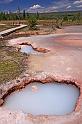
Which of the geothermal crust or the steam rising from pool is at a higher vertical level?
the geothermal crust

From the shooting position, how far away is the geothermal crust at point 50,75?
1059 centimetres

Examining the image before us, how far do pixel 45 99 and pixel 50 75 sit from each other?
9.77 ft

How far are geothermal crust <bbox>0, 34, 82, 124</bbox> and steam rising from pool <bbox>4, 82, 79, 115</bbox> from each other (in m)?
0.39

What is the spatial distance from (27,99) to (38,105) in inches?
36.8

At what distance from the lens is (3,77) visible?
1535 cm

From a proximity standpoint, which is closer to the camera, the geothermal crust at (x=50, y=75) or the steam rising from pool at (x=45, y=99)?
the geothermal crust at (x=50, y=75)

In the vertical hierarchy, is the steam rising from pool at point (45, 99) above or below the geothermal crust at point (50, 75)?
below

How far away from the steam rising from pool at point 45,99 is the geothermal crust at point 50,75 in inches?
15.4

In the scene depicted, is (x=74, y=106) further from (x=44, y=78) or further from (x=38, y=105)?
(x=44, y=78)

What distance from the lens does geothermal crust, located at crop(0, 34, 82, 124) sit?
10594mm

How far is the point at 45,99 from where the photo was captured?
13.1 metres

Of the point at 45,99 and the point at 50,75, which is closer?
the point at 45,99

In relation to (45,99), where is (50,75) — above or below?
above

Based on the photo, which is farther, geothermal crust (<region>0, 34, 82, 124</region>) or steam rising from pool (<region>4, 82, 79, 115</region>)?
steam rising from pool (<region>4, 82, 79, 115</region>)
